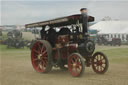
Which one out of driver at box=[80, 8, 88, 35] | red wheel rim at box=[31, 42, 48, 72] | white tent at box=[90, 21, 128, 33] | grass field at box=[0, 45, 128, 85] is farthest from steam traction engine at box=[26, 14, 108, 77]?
white tent at box=[90, 21, 128, 33]

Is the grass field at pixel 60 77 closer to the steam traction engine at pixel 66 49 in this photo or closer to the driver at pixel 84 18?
the steam traction engine at pixel 66 49

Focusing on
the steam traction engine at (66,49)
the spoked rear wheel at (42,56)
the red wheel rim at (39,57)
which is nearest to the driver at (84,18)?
the steam traction engine at (66,49)

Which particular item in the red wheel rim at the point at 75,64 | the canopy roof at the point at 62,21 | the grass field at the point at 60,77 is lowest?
the grass field at the point at 60,77

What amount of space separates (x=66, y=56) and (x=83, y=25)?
1.24 metres

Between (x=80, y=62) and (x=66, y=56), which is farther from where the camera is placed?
(x=66, y=56)

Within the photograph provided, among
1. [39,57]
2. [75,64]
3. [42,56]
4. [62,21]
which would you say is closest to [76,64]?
[75,64]

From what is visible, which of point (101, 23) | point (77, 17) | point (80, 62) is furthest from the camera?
point (101, 23)

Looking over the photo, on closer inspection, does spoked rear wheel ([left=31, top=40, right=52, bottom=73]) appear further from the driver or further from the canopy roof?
the driver

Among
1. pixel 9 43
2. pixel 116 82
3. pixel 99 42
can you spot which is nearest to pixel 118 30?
pixel 99 42

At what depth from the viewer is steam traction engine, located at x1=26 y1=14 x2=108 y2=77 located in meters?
6.70

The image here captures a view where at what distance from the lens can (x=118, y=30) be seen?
33.5m

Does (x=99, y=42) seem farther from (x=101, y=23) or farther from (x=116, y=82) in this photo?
(x=116, y=82)

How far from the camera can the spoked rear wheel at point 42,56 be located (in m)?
7.32

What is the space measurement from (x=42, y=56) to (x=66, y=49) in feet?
3.34
